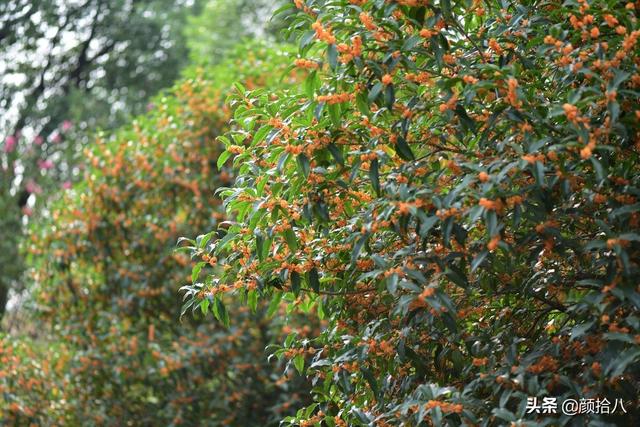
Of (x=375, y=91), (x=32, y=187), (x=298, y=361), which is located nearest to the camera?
(x=375, y=91)

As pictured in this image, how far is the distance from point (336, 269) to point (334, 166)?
0.33 metres

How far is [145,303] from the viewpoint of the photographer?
5.52 meters

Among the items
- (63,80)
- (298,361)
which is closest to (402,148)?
(298,361)

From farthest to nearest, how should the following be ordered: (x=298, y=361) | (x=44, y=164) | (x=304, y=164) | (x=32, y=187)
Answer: (x=44, y=164)
(x=32, y=187)
(x=298, y=361)
(x=304, y=164)

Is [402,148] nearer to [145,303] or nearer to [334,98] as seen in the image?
[334,98]

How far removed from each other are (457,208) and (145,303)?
3702 millimetres

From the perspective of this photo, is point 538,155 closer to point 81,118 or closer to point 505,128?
point 505,128

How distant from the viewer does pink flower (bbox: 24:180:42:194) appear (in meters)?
9.00

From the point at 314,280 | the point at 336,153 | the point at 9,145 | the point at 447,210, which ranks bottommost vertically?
the point at 9,145

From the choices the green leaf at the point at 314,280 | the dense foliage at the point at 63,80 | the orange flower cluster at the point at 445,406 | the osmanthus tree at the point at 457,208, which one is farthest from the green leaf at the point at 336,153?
the dense foliage at the point at 63,80

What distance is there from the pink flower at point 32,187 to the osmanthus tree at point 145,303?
11.0 ft

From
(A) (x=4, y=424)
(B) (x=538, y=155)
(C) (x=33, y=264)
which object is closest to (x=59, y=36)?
(C) (x=33, y=264)

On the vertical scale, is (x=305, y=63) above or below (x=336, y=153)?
above

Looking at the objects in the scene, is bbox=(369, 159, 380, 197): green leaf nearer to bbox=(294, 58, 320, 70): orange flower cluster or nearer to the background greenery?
the background greenery
